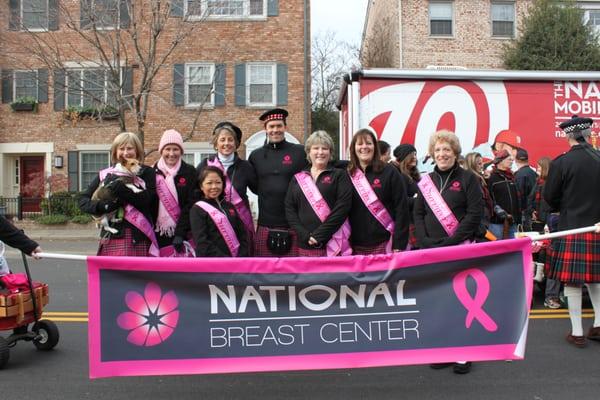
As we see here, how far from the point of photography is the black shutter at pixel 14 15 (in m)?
18.3

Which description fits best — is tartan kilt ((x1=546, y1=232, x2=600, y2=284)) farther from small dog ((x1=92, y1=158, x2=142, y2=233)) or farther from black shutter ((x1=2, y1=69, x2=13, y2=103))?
black shutter ((x1=2, y1=69, x2=13, y2=103))

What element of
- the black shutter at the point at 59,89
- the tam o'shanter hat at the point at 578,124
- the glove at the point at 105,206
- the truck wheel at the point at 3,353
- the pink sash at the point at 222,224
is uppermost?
the black shutter at the point at 59,89

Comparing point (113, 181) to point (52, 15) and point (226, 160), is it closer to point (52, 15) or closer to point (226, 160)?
point (226, 160)

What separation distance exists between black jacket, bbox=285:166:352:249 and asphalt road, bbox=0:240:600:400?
43.8 inches

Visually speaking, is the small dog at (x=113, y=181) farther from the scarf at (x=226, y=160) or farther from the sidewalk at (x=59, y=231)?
the sidewalk at (x=59, y=231)

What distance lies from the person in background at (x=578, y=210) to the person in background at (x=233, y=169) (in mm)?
2799

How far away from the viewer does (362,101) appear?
7488 mm

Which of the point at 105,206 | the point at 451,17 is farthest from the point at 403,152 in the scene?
the point at 451,17

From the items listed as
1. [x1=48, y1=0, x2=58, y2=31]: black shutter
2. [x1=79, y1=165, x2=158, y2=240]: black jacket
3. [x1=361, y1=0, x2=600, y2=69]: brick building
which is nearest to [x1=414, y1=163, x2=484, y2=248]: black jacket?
[x1=79, y1=165, x2=158, y2=240]: black jacket

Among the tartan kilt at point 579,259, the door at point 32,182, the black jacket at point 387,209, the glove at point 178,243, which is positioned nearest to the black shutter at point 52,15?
the door at point 32,182

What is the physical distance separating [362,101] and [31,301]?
468cm

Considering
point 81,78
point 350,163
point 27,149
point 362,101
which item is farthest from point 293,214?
point 27,149

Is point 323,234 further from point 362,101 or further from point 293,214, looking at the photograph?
point 362,101

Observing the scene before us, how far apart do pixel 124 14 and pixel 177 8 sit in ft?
5.40
